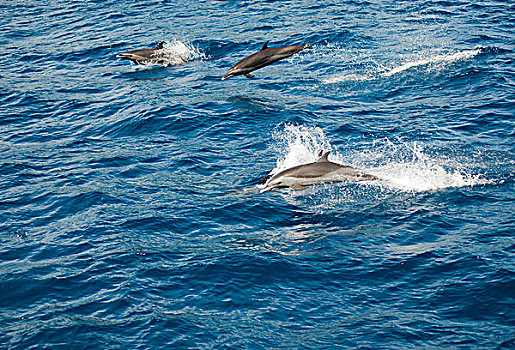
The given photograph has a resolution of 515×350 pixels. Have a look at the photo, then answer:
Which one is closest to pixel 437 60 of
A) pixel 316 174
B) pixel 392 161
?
pixel 392 161

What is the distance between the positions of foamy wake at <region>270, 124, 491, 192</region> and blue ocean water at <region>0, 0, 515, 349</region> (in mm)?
56

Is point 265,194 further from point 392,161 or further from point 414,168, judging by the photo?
point 414,168

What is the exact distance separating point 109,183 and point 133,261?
3653 millimetres

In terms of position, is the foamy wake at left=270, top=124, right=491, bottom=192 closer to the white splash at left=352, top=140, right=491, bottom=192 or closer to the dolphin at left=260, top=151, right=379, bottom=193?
the white splash at left=352, top=140, right=491, bottom=192

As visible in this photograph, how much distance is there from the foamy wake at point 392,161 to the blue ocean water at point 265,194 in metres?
0.06

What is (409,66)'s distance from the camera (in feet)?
66.8

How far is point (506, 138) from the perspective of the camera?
15430mm

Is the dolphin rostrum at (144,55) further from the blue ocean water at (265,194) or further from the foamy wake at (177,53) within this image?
the blue ocean water at (265,194)

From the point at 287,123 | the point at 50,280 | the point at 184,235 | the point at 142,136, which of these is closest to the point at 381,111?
the point at 287,123

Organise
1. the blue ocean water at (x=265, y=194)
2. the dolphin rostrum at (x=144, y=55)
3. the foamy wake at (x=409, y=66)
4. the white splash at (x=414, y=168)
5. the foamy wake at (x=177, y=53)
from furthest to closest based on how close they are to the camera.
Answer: the foamy wake at (x=177, y=53) < the dolphin rostrum at (x=144, y=55) < the foamy wake at (x=409, y=66) < the white splash at (x=414, y=168) < the blue ocean water at (x=265, y=194)

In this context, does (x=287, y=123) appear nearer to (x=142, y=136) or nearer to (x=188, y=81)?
(x=142, y=136)

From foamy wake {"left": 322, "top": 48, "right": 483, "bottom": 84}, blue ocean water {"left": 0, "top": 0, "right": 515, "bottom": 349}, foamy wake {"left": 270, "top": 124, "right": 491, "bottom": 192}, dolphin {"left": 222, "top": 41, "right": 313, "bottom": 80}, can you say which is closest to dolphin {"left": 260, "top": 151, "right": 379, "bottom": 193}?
blue ocean water {"left": 0, "top": 0, "right": 515, "bottom": 349}

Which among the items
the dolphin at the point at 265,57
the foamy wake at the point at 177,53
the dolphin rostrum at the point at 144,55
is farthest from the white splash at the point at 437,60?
the dolphin rostrum at the point at 144,55

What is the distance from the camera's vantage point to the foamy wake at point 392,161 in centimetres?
1353
